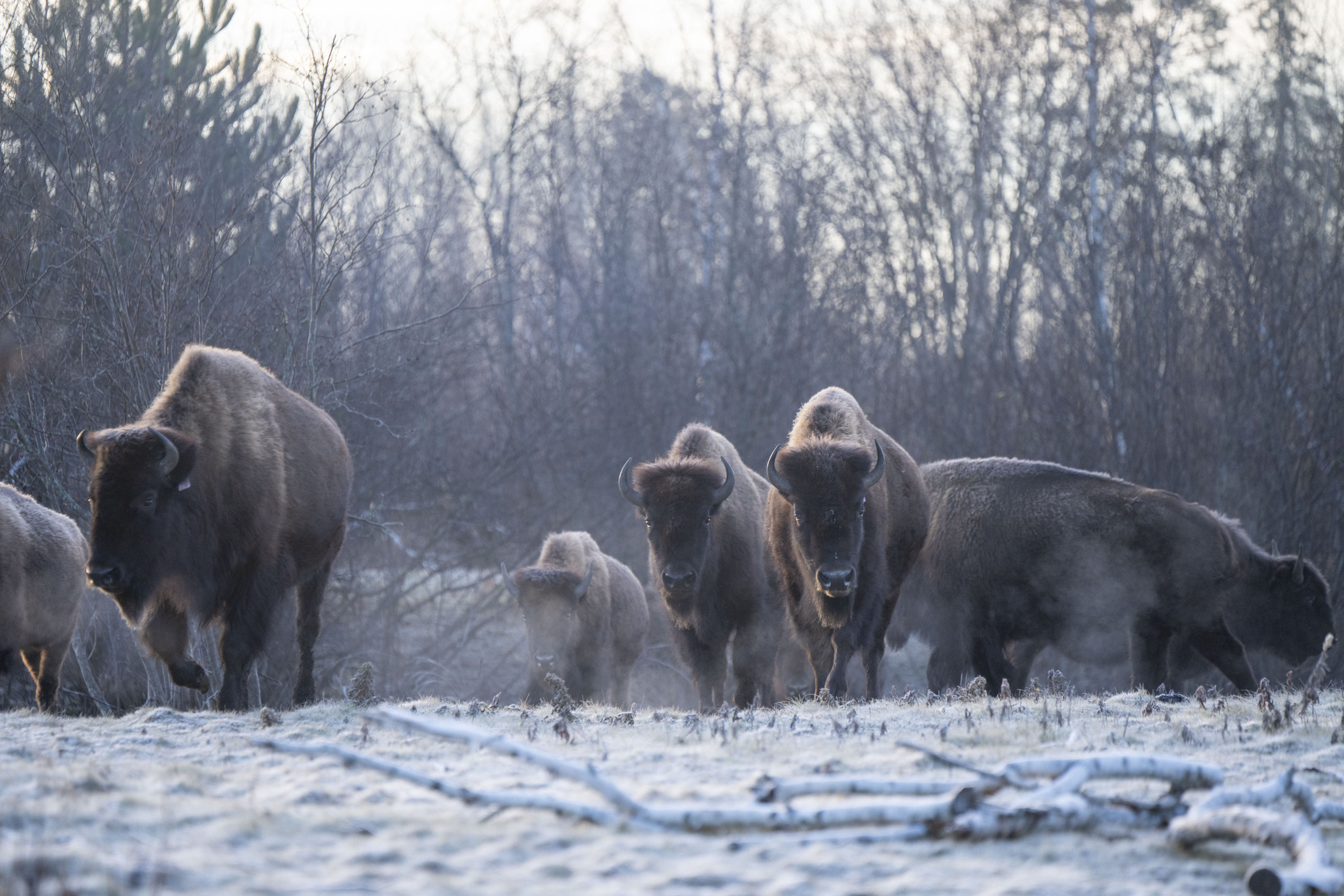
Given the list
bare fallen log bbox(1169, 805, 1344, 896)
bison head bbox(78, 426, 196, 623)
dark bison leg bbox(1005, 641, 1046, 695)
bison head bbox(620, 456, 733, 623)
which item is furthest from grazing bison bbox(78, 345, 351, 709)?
dark bison leg bbox(1005, 641, 1046, 695)

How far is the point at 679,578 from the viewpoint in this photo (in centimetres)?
772

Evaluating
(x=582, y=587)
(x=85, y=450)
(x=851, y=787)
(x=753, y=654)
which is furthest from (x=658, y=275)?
(x=851, y=787)

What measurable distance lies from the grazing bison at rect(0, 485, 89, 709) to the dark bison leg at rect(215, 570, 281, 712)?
2717 millimetres

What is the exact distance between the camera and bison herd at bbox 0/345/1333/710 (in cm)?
651

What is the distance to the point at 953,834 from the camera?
3.01m

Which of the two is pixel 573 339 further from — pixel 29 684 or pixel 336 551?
pixel 336 551

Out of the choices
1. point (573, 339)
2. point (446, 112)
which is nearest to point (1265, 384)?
point (573, 339)

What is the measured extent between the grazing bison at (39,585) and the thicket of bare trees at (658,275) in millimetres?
870

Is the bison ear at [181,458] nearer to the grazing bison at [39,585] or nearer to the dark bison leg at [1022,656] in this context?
the grazing bison at [39,585]

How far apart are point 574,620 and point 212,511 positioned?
5021mm

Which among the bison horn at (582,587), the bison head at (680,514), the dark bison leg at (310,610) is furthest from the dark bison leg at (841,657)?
the bison horn at (582,587)

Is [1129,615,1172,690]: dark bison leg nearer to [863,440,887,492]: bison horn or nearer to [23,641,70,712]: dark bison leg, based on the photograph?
[863,440,887,492]: bison horn

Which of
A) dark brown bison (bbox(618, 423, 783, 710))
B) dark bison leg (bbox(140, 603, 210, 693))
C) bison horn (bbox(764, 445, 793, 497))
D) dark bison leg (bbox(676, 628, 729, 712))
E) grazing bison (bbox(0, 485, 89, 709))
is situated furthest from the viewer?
dark bison leg (bbox(676, 628, 729, 712))

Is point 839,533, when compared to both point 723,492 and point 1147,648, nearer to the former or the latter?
point 723,492
